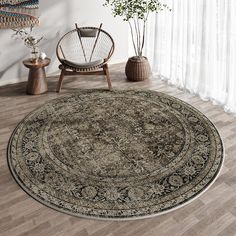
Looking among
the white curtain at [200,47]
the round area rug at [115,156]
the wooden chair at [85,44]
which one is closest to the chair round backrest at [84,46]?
the wooden chair at [85,44]

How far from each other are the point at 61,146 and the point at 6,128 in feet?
2.48

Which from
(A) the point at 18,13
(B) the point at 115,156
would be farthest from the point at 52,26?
(B) the point at 115,156

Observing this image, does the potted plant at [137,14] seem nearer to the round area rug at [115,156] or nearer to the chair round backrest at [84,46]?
the chair round backrest at [84,46]

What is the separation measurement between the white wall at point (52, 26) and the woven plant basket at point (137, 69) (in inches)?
39.6

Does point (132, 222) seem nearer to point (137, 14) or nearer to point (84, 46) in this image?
point (137, 14)

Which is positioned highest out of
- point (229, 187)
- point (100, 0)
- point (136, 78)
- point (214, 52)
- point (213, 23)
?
point (100, 0)

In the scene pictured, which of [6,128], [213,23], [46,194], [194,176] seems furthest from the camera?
[213,23]

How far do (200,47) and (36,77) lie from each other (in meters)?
2.19

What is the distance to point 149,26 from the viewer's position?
4.71 meters

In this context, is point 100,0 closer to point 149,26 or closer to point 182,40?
point 149,26

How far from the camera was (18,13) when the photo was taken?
402cm

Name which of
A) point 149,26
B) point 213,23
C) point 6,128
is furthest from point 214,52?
point 6,128

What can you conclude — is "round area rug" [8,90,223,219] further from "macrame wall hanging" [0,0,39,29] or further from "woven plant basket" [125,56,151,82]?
"macrame wall hanging" [0,0,39,29]

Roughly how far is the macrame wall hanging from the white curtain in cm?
179
